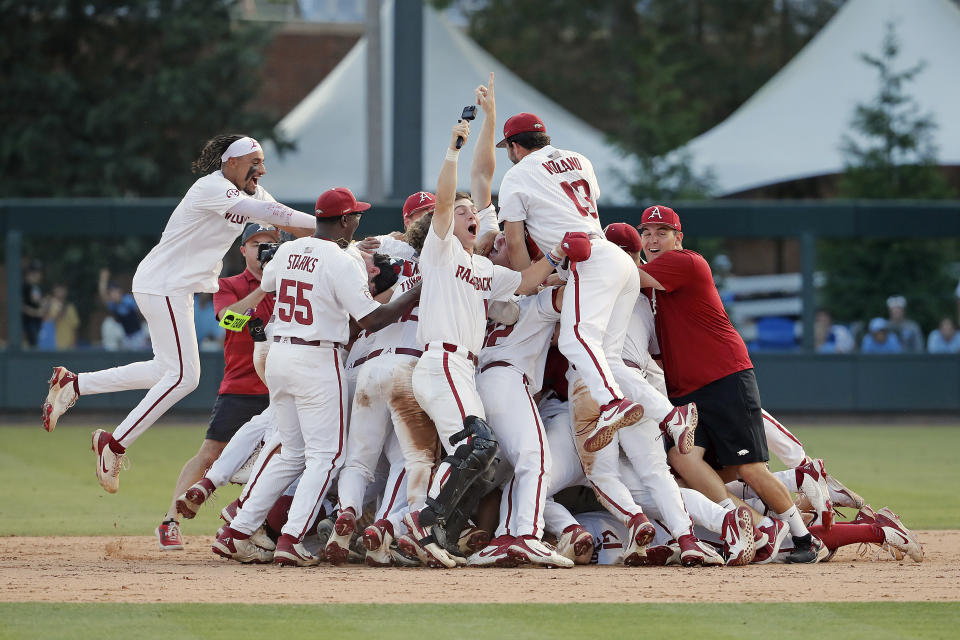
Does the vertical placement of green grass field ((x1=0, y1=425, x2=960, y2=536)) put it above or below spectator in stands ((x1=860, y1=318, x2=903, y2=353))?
below

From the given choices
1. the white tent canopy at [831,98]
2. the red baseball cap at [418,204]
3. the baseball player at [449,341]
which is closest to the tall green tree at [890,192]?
the white tent canopy at [831,98]

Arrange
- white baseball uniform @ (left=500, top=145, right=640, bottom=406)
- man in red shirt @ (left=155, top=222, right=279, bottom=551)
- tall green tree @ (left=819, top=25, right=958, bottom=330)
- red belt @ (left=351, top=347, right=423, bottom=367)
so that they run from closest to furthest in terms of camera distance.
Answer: white baseball uniform @ (left=500, top=145, right=640, bottom=406)
red belt @ (left=351, top=347, right=423, bottom=367)
man in red shirt @ (left=155, top=222, right=279, bottom=551)
tall green tree @ (left=819, top=25, right=958, bottom=330)

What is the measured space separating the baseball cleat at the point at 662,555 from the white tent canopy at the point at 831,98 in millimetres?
16469

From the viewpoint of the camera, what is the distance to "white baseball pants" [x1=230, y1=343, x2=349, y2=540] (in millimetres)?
7555

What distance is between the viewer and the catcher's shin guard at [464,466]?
712 cm

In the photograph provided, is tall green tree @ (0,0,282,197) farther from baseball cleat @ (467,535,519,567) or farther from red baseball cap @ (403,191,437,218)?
baseball cleat @ (467,535,519,567)

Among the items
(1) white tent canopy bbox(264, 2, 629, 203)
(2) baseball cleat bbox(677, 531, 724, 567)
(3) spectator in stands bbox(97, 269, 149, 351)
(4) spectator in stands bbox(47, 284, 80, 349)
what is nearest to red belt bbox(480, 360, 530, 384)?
(2) baseball cleat bbox(677, 531, 724, 567)

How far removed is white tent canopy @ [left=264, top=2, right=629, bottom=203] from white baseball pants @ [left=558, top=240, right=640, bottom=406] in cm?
1487

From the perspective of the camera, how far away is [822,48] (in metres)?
24.8

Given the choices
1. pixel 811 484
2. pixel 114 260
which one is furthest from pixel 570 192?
pixel 114 260

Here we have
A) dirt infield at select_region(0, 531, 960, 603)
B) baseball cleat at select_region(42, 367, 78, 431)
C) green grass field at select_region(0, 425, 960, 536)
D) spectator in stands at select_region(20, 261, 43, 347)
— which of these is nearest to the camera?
dirt infield at select_region(0, 531, 960, 603)

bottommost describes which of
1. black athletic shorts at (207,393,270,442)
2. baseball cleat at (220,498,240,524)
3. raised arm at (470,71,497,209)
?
baseball cleat at (220,498,240,524)

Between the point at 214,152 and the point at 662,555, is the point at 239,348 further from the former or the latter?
the point at 662,555

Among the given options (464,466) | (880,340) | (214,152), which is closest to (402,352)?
(464,466)
